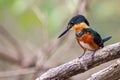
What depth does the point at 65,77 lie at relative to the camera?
3.31ft

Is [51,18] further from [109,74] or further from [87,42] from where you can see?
[109,74]

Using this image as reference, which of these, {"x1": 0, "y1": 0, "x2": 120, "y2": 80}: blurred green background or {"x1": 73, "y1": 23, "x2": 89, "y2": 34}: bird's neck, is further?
{"x1": 0, "y1": 0, "x2": 120, "y2": 80}: blurred green background

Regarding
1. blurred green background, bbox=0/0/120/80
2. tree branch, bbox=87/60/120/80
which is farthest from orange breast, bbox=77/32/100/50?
blurred green background, bbox=0/0/120/80

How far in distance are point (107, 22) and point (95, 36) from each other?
1837mm

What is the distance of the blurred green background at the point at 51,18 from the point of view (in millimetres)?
2244

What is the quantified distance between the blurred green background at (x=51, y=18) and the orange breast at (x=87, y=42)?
1.05 meters

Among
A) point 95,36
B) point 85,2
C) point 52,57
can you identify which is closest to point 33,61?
point 52,57

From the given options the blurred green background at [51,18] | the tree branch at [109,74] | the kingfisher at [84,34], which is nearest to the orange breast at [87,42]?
the kingfisher at [84,34]

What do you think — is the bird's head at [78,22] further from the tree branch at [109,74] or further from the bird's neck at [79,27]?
the tree branch at [109,74]

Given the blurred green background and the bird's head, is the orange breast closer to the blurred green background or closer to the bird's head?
the bird's head

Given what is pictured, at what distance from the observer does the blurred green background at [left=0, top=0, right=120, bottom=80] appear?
2244 millimetres

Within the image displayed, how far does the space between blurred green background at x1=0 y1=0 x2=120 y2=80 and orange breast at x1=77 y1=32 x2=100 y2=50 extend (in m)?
1.05

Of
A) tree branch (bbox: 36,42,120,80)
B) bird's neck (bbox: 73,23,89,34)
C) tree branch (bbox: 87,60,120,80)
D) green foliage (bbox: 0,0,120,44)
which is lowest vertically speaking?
tree branch (bbox: 87,60,120,80)

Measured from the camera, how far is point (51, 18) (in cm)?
221
